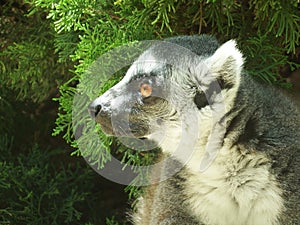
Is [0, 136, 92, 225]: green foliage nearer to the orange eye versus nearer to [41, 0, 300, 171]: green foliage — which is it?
[41, 0, 300, 171]: green foliage

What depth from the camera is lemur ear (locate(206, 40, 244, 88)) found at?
2.44m

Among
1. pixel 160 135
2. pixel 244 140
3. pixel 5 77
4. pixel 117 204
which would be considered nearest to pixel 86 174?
pixel 117 204

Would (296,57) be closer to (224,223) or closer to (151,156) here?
(151,156)

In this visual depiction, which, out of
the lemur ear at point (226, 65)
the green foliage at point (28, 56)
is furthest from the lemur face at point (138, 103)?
the green foliage at point (28, 56)

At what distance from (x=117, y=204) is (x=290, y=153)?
7.56 feet

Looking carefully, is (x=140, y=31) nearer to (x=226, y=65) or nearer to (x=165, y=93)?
(x=165, y=93)

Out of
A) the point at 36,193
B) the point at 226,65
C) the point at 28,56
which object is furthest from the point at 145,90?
the point at 36,193

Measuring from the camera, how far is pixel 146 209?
3145mm

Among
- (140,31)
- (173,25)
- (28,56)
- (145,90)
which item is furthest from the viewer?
(28,56)

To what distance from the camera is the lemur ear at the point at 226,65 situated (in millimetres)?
2441

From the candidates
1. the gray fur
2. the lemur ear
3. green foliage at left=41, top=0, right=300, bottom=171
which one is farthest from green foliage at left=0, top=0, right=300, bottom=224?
the lemur ear

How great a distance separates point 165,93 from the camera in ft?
8.61

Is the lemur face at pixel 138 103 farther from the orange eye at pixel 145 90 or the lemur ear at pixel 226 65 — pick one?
the lemur ear at pixel 226 65

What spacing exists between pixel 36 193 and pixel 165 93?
168 centimetres
